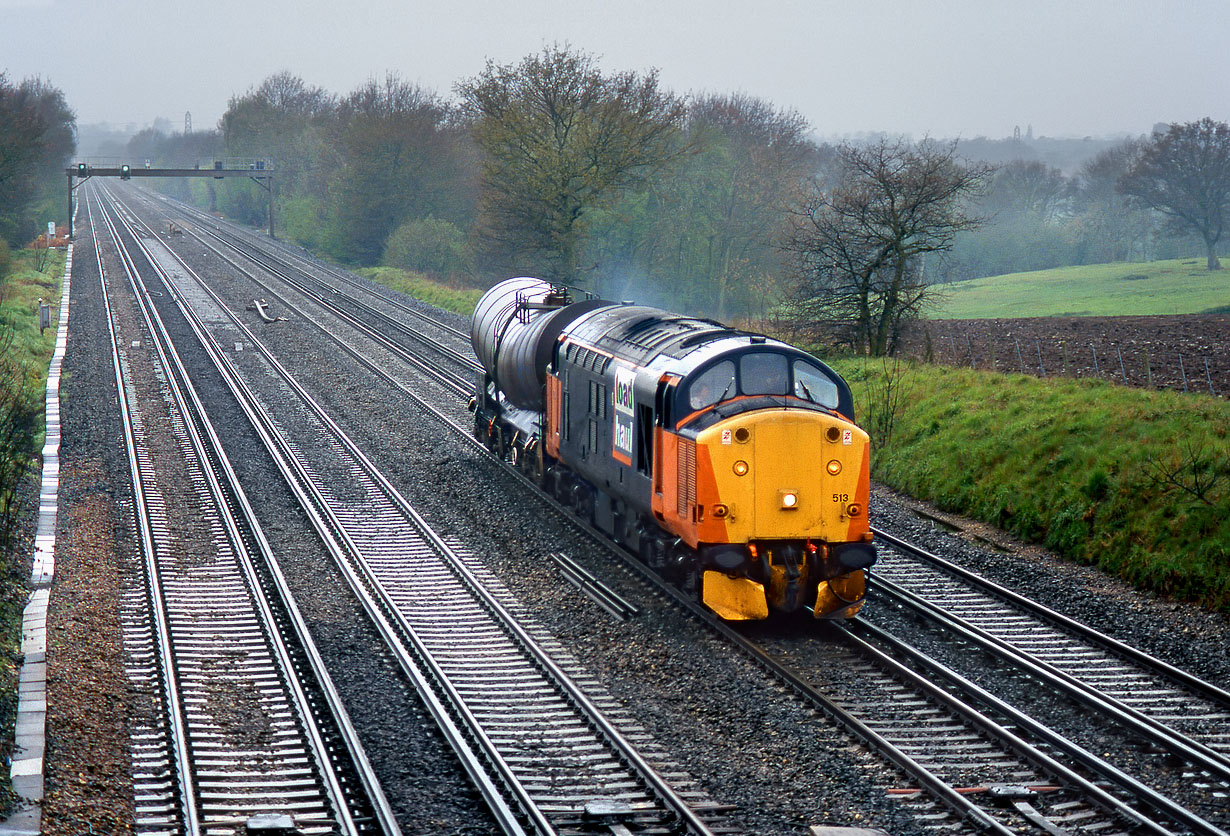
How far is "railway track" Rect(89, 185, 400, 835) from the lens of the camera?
1000 centimetres

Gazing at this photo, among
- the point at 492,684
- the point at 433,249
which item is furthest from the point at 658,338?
the point at 433,249

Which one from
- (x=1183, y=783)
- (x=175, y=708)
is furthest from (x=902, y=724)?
(x=175, y=708)

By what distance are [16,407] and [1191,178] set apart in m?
70.2

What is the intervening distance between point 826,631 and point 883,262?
59.5 ft

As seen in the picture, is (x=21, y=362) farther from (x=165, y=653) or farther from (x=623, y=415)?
(x=623, y=415)

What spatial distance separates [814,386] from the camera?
15289mm

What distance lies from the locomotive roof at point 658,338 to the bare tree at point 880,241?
11.9 metres

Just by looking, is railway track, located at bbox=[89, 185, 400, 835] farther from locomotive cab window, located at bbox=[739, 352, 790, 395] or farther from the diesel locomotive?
locomotive cab window, located at bbox=[739, 352, 790, 395]

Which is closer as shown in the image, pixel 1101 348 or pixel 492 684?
pixel 492 684

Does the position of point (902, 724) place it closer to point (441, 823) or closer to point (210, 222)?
point (441, 823)

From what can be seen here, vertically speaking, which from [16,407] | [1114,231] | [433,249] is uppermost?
[1114,231]

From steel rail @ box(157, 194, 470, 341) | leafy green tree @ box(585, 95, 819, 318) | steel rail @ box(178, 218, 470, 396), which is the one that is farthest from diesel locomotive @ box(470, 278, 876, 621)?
leafy green tree @ box(585, 95, 819, 318)

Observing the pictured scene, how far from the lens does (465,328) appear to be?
151 feet

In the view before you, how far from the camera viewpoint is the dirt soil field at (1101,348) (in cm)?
2642
